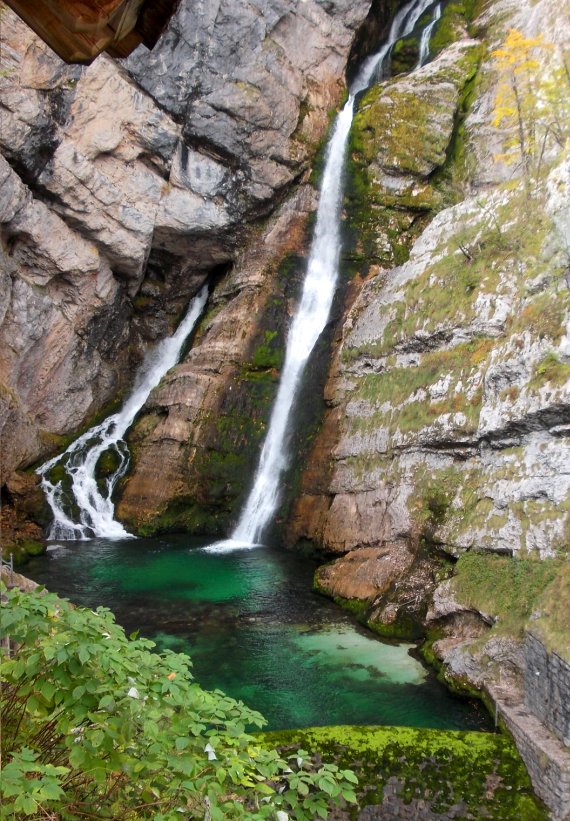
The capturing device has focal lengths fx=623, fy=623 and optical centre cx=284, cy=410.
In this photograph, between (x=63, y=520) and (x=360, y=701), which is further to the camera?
(x=63, y=520)

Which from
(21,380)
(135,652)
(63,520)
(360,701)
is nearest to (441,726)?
(360,701)

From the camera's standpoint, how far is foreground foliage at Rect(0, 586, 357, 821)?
115 inches

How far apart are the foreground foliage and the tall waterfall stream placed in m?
6.27

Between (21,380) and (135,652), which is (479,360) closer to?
(135,652)

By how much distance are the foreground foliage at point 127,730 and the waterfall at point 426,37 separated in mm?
28053

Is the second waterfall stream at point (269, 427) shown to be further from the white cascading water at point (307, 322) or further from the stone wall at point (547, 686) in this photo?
the stone wall at point (547, 686)

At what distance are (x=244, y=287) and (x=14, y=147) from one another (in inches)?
336

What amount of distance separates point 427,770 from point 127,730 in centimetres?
596

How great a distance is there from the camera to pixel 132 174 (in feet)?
70.8

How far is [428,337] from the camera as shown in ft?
50.6

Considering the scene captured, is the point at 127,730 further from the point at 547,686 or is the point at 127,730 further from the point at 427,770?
the point at 547,686

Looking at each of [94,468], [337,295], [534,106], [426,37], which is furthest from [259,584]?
[426,37]

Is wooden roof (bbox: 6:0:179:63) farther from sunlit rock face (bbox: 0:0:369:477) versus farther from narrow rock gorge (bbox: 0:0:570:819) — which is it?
sunlit rock face (bbox: 0:0:369:477)

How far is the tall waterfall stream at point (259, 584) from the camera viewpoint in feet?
32.5
